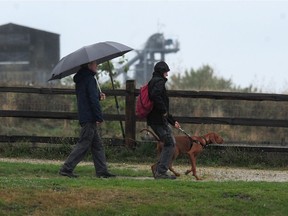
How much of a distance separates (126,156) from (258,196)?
529 centimetres

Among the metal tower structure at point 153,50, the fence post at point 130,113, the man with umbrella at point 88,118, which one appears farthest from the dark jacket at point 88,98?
the metal tower structure at point 153,50

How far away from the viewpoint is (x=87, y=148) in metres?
10.2

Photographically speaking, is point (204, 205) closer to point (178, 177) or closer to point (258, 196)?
point (258, 196)

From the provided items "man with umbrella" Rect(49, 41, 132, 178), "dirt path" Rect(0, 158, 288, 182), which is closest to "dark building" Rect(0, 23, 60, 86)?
"dirt path" Rect(0, 158, 288, 182)

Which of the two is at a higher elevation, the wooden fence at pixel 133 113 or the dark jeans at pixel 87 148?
the wooden fence at pixel 133 113

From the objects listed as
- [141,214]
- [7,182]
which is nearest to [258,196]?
[141,214]

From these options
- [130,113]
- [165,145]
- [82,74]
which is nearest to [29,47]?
[130,113]

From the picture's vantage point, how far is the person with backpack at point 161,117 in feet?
31.8

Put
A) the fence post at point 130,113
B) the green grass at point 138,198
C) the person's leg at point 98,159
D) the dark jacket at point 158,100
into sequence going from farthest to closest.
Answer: the fence post at point 130,113 → the person's leg at point 98,159 → the dark jacket at point 158,100 → the green grass at point 138,198

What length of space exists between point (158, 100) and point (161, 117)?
1.06 ft

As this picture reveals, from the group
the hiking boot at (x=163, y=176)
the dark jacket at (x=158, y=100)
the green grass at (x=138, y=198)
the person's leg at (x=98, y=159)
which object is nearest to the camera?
the green grass at (x=138, y=198)

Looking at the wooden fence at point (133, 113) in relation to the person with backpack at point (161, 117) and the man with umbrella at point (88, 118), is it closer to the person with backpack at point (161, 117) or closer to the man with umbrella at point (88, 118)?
the man with umbrella at point (88, 118)

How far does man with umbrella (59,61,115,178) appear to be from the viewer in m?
10.0

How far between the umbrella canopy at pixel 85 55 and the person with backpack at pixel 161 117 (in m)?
0.96
